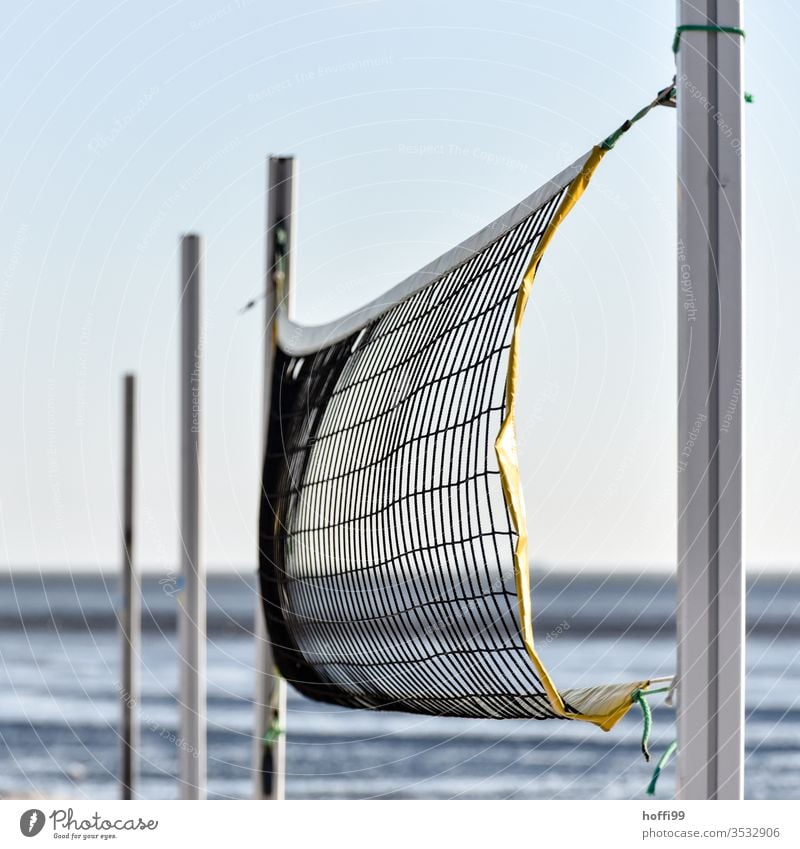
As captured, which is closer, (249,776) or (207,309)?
(207,309)

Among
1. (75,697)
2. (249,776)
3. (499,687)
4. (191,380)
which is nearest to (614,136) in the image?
(499,687)

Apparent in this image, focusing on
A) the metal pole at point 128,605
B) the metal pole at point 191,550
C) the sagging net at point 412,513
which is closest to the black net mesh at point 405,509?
the sagging net at point 412,513

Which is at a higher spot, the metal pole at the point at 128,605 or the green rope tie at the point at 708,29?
the green rope tie at the point at 708,29

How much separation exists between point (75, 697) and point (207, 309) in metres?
15.2

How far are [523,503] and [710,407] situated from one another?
1.14 ft

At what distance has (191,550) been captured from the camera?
5.77 m

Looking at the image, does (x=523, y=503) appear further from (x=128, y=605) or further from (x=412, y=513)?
(x=128, y=605)

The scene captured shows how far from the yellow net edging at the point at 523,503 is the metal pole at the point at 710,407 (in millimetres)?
141

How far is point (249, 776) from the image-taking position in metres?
15.1

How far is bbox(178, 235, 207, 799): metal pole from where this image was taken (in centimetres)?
538

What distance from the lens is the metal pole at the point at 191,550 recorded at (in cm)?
538

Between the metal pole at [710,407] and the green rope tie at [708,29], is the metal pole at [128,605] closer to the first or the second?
the metal pole at [710,407]

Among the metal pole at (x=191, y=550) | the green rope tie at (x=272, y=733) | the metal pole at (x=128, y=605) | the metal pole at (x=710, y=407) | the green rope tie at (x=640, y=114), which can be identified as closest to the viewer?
the metal pole at (x=710, y=407)

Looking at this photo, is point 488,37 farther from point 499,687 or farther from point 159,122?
point 499,687
